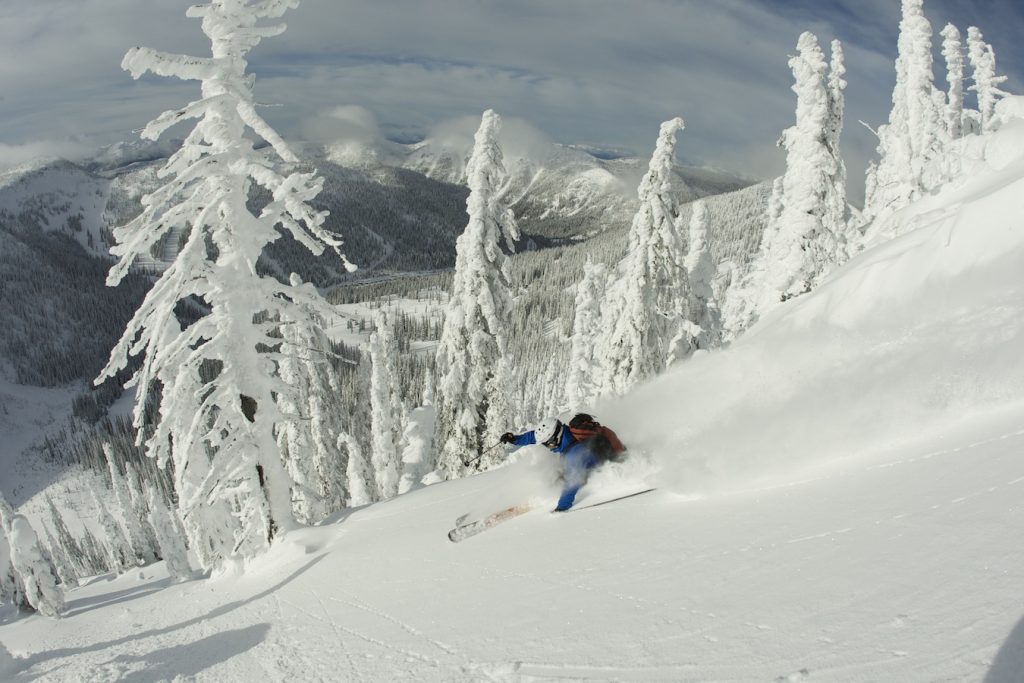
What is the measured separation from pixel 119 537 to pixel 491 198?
7330cm

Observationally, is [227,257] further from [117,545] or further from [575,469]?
[117,545]

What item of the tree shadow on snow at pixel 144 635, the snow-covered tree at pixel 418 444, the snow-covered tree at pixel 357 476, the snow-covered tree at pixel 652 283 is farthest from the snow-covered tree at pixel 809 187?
the snow-covered tree at pixel 418 444

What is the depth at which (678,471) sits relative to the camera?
23.0 feet

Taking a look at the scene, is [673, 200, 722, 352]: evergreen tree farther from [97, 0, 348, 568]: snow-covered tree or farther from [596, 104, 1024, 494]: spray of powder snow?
[97, 0, 348, 568]: snow-covered tree

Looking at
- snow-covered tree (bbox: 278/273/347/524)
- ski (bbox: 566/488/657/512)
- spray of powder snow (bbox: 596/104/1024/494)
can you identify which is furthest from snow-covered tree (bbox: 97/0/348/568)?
snow-covered tree (bbox: 278/273/347/524)

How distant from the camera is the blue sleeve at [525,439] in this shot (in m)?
8.31

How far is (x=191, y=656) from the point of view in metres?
6.19

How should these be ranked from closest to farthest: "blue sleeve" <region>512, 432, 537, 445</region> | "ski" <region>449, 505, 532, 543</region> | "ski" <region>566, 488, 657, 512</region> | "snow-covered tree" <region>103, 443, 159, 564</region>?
"ski" <region>566, 488, 657, 512</region> < "ski" <region>449, 505, 532, 543</region> < "blue sleeve" <region>512, 432, 537, 445</region> < "snow-covered tree" <region>103, 443, 159, 564</region>

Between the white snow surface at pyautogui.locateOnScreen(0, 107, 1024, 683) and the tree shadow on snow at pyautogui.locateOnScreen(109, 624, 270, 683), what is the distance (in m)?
0.04

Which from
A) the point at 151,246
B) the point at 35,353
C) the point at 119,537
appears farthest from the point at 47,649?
the point at 35,353

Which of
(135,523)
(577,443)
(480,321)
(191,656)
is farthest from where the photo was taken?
(135,523)

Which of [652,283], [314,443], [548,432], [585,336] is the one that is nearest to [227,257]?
[548,432]

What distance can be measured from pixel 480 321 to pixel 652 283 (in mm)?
7099

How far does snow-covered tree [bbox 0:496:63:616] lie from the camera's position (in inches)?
926
